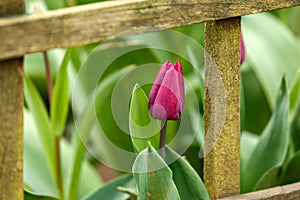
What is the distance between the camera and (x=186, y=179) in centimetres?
124

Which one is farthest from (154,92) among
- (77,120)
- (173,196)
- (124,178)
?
(77,120)

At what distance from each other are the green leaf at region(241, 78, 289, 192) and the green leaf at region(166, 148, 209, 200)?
0.89 ft

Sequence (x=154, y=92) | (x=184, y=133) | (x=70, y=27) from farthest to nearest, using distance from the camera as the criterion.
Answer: (x=184, y=133) → (x=154, y=92) → (x=70, y=27)

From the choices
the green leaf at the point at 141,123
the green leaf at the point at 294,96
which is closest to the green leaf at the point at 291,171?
the green leaf at the point at 294,96

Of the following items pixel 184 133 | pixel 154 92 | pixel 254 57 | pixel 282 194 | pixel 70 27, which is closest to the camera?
pixel 70 27

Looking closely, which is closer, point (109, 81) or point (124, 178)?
point (124, 178)

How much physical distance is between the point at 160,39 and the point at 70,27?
0.97 meters

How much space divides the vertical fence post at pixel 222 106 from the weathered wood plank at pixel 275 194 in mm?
28

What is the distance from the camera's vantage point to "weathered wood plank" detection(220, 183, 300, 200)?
52.2 inches

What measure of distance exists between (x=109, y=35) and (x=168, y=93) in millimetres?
122

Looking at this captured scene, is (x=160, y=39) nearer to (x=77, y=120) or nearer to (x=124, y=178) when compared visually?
(x=77, y=120)

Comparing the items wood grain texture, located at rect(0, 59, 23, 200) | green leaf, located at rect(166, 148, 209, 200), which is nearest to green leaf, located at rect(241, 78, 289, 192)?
green leaf, located at rect(166, 148, 209, 200)

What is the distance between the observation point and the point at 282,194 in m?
1.36

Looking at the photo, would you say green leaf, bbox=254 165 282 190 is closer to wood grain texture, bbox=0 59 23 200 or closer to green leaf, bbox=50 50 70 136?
green leaf, bbox=50 50 70 136
